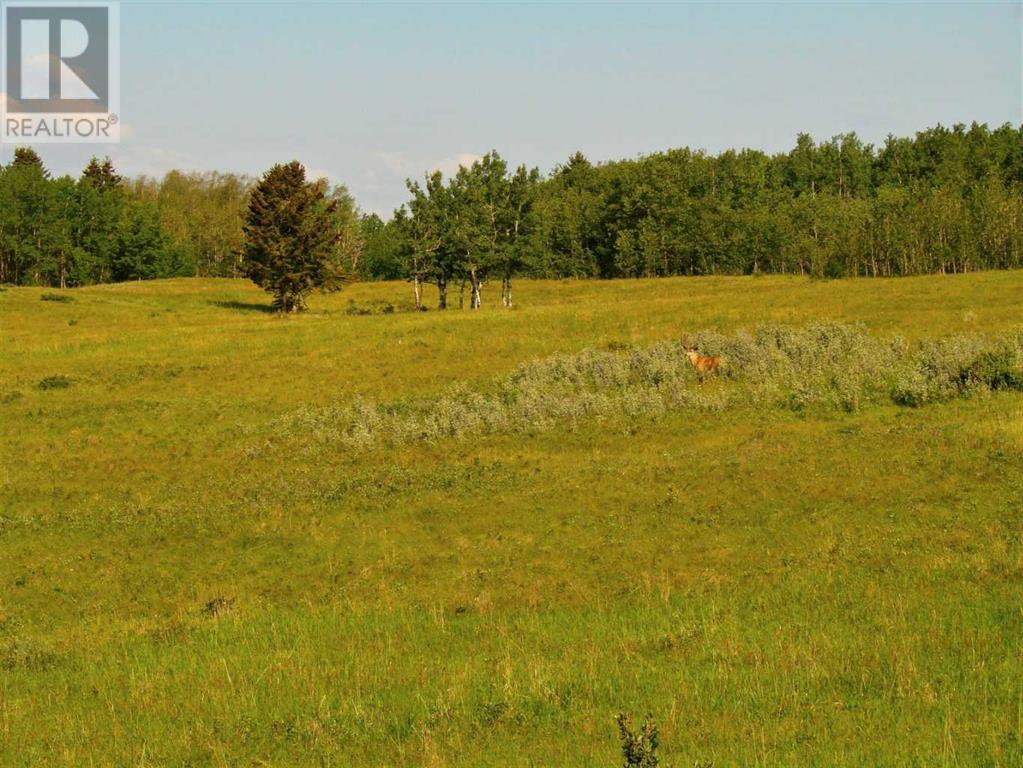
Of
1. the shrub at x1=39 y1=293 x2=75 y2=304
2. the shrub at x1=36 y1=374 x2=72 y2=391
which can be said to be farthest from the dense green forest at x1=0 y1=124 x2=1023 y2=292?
the shrub at x1=36 y1=374 x2=72 y2=391

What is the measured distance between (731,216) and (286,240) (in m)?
76.3

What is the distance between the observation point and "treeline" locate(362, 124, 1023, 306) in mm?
84000

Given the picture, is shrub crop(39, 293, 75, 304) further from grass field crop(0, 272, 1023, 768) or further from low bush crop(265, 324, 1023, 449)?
low bush crop(265, 324, 1023, 449)

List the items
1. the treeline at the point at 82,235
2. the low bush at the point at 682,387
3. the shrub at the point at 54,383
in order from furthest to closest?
the treeline at the point at 82,235
the shrub at the point at 54,383
the low bush at the point at 682,387

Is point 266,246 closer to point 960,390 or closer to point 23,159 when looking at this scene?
point 960,390

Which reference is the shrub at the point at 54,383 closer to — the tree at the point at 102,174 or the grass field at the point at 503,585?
the grass field at the point at 503,585

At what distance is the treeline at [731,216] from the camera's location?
84.0 m

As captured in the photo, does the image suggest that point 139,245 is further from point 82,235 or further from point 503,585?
point 503,585

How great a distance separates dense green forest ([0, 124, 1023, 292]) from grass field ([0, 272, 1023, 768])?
47.5 meters

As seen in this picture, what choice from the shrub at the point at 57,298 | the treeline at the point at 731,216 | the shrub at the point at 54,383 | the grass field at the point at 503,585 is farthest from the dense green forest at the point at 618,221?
the grass field at the point at 503,585

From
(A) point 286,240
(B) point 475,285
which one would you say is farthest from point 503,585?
(B) point 475,285

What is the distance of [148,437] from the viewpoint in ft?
106

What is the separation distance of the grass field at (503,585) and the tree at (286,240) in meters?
40.7

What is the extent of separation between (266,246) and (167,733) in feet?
235
